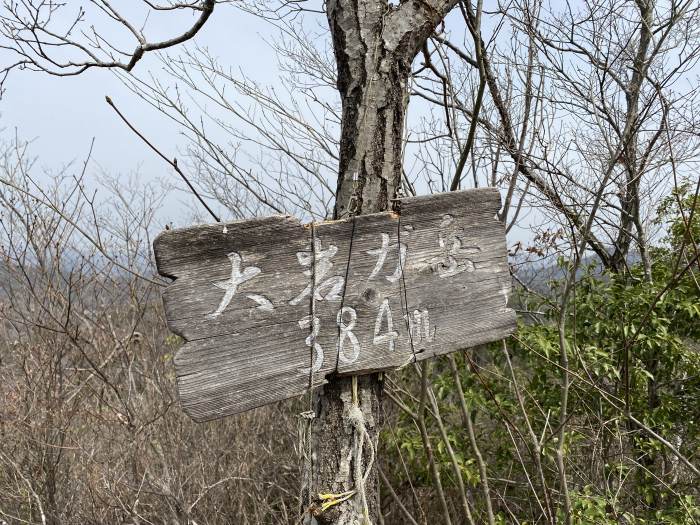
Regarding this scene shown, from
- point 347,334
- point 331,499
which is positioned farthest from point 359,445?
point 347,334

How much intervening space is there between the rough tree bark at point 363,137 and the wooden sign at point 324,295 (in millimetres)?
103

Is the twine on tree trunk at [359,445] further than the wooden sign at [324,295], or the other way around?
the twine on tree trunk at [359,445]

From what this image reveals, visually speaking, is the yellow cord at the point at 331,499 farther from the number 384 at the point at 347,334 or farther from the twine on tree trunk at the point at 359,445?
the number 384 at the point at 347,334

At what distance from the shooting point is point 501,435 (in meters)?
3.53

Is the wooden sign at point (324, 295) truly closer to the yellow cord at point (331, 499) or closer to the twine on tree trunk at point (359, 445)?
the twine on tree trunk at point (359, 445)

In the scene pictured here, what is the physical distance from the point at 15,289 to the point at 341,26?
3758 millimetres

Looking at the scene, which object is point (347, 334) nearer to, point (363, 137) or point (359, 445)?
point (359, 445)

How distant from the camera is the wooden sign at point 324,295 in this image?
1.01m

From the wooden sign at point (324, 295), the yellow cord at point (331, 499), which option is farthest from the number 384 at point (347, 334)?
the yellow cord at point (331, 499)

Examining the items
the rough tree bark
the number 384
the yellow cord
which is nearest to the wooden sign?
the number 384

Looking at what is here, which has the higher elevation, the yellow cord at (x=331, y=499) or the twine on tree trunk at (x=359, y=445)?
the twine on tree trunk at (x=359, y=445)

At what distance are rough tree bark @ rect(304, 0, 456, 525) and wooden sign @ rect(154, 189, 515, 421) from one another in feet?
0.34

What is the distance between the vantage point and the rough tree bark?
46.6 inches

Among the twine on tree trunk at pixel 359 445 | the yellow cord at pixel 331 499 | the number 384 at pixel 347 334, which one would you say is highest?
the number 384 at pixel 347 334
